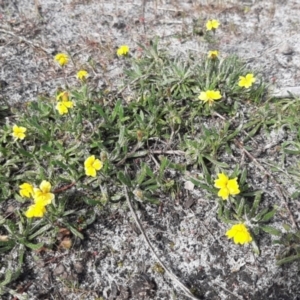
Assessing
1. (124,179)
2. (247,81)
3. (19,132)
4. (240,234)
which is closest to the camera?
(240,234)

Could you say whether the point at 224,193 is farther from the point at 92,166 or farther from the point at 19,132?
the point at 19,132

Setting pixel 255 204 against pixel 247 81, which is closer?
pixel 255 204

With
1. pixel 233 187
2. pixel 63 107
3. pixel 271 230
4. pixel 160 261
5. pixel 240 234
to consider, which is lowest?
pixel 160 261

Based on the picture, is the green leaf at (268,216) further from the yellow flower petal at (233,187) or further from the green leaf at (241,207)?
the yellow flower petal at (233,187)

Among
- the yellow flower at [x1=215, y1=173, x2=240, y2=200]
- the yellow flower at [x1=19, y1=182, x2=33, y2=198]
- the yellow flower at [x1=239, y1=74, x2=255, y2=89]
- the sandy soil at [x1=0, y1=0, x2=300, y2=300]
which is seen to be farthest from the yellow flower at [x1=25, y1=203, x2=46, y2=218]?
the yellow flower at [x1=239, y1=74, x2=255, y2=89]

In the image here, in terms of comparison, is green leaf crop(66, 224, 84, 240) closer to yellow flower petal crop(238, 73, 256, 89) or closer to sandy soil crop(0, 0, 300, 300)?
sandy soil crop(0, 0, 300, 300)

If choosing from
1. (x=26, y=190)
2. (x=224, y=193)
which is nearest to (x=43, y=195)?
(x=26, y=190)

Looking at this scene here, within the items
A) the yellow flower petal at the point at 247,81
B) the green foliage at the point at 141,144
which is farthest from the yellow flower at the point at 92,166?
the yellow flower petal at the point at 247,81
